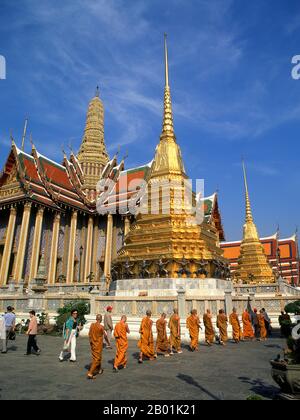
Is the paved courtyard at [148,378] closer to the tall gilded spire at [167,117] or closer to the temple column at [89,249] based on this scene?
the tall gilded spire at [167,117]

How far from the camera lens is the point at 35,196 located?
29.3 m

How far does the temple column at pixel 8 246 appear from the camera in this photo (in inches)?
1078

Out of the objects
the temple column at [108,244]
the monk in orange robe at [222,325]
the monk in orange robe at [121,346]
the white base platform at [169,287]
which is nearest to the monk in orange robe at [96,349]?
the monk in orange robe at [121,346]

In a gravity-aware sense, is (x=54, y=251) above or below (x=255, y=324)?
above

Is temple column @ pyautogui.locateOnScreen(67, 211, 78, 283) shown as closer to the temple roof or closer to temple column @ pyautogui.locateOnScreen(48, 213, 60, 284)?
the temple roof

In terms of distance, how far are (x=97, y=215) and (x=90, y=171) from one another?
6.67m

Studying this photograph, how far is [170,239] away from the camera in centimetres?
1678

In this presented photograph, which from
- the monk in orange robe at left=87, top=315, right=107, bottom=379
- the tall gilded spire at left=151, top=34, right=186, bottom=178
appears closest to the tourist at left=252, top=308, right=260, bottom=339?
the monk in orange robe at left=87, top=315, right=107, bottom=379

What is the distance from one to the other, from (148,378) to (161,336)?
114 inches

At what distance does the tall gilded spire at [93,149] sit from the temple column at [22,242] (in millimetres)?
9143

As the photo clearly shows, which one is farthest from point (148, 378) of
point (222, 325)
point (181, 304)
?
point (181, 304)

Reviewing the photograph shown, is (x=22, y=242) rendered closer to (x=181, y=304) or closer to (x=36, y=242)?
(x=36, y=242)
